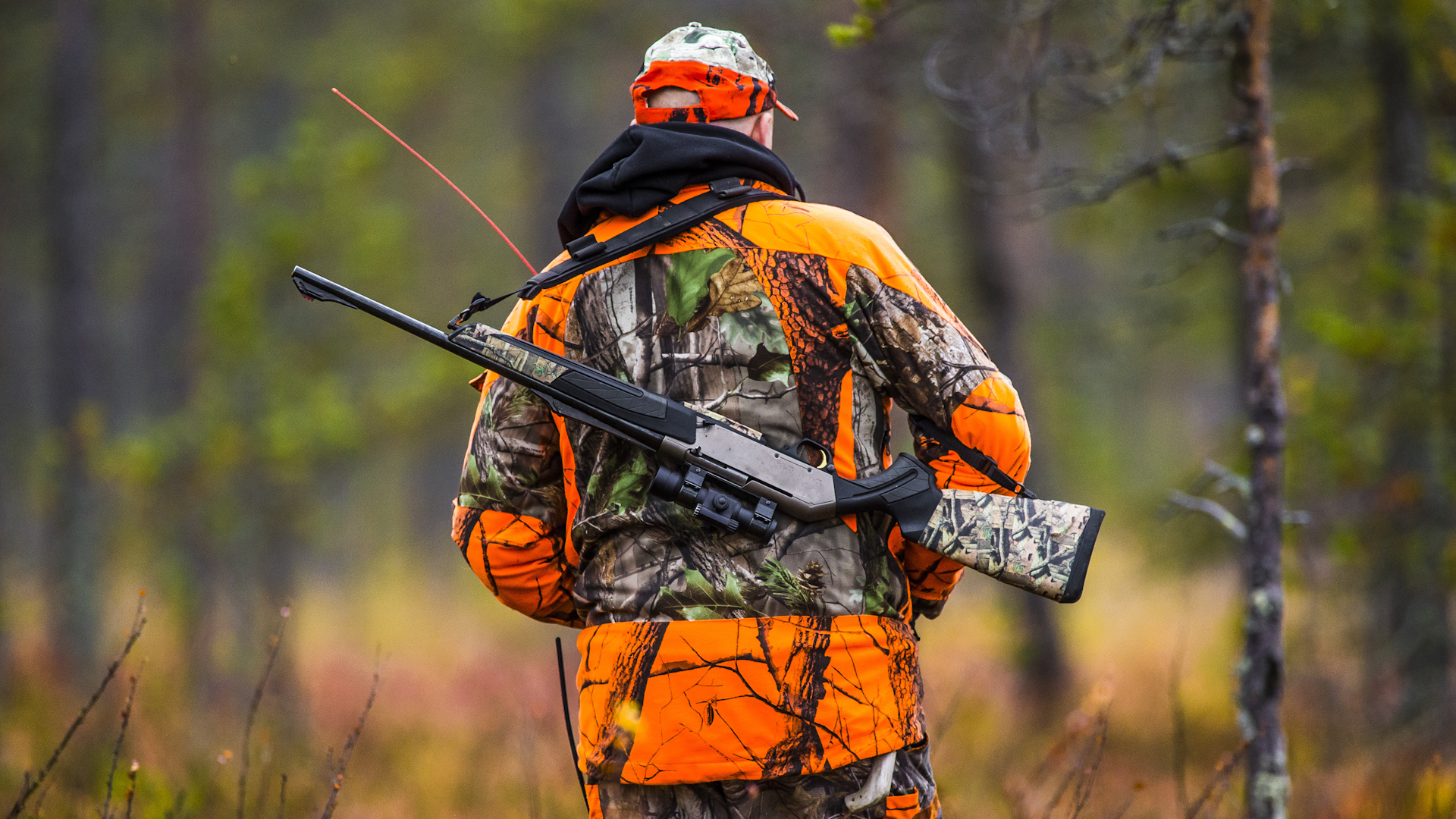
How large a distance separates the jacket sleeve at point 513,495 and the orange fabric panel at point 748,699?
0.40 metres

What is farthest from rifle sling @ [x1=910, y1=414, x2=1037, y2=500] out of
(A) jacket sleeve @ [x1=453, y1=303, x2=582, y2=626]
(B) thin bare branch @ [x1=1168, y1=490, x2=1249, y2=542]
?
(B) thin bare branch @ [x1=1168, y1=490, x2=1249, y2=542]

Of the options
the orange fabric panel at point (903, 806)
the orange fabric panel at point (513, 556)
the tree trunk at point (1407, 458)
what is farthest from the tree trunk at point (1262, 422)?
the tree trunk at point (1407, 458)

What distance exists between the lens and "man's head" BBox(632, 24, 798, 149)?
7.00 ft

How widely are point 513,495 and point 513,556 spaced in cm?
14

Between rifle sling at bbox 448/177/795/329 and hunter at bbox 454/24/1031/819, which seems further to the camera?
rifle sling at bbox 448/177/795/329

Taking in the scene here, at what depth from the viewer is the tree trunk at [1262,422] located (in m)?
3.18

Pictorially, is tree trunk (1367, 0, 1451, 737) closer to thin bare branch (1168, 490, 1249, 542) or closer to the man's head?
thin bare branch (1168, 490, 1249, 542)

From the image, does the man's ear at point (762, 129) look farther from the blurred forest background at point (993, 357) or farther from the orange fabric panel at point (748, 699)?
the blurred forest background at point (993, 357)

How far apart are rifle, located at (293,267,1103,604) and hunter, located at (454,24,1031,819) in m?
0.04

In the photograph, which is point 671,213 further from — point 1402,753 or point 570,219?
point 1402,753

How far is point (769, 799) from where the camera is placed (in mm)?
1931

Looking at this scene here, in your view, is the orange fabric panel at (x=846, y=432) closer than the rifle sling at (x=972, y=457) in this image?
Yes

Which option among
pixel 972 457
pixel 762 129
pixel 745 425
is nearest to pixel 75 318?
pixel 762 129

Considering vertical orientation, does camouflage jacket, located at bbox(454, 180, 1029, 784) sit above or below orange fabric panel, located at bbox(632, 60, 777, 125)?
below
